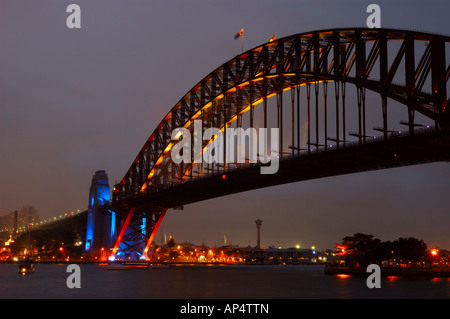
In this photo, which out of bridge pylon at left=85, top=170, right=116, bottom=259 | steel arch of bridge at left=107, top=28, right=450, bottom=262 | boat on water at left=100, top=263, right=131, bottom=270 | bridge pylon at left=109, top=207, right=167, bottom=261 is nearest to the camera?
steel arch of bridge at left=107, top=28, right=450, bottom=262

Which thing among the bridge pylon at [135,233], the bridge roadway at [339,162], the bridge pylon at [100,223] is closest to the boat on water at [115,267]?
the bridge pylon at [135,233]

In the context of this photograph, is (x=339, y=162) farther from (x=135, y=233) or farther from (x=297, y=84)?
(x=135, y=233)

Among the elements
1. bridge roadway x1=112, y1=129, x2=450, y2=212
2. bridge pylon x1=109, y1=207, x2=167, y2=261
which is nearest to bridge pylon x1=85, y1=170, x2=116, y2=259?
bridge pylon x1=109, y1=207, x2=167, y2=261

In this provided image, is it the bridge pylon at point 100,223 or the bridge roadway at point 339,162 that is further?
the bridge pylon at point 100,223

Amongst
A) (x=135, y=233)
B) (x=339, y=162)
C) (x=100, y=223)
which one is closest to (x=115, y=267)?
(x=135, y=233)

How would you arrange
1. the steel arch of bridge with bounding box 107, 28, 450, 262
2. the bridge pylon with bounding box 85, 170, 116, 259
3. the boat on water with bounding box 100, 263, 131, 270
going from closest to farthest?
the steel arch of bridge with bounding box 107, 28, 450, 262 < the boat on water with bounding box 100, 263, 131, 270 < the bridge pylon with bounding box 85, 170, 116, 259

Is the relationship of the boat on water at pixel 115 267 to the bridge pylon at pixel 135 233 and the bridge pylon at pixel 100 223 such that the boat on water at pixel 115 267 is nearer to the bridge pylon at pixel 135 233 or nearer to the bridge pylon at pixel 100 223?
the bridge pylon at pixel 135 233

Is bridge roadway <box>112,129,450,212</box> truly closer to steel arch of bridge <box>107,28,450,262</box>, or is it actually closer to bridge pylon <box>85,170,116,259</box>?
steel arch of bridge <box>107,28,450,262</box>
